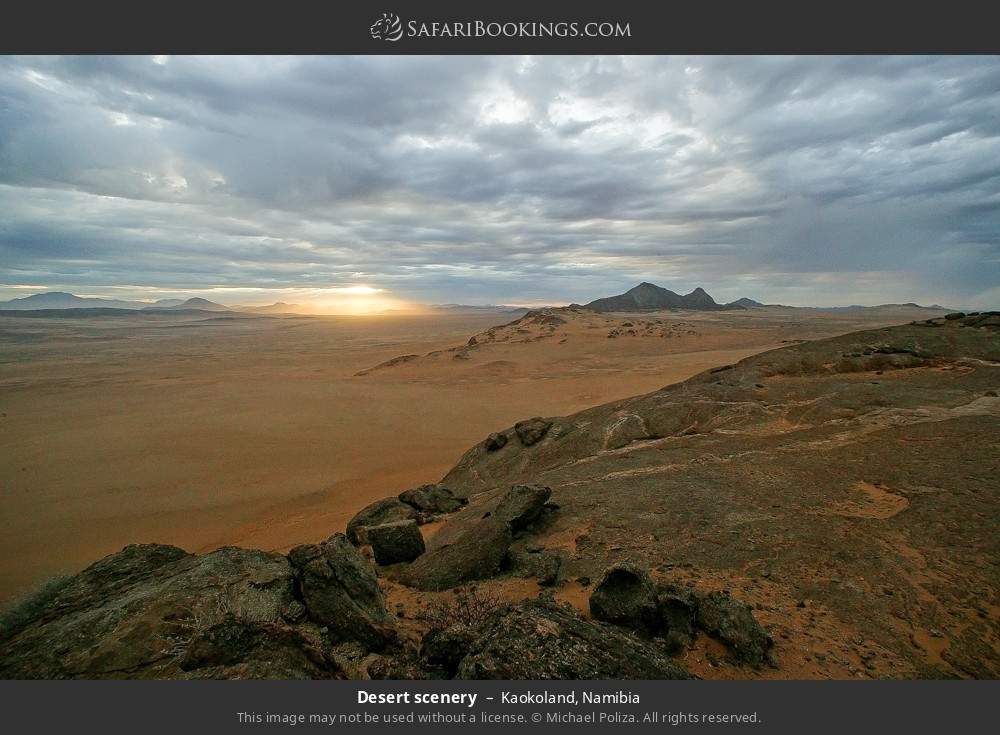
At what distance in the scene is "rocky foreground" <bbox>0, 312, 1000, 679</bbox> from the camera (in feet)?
12.1

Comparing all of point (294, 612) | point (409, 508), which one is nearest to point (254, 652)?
point (294, 612)

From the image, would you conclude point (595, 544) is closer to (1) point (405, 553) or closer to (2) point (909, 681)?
(1) point (405, 553)

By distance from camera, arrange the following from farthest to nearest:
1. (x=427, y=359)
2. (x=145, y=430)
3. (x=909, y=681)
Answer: (x=427, y=359), (x=145, y=430), (x=909, y=681)

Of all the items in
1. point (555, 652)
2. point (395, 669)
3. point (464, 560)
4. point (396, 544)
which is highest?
point (555, 652)

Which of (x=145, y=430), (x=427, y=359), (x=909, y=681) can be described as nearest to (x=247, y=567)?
(x=909, y=681)

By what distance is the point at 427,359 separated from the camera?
43969 millimetres

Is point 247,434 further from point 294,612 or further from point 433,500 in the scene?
point 294,612

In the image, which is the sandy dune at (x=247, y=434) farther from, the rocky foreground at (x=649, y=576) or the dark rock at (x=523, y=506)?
the rocky foreground at (x=649, y=576)

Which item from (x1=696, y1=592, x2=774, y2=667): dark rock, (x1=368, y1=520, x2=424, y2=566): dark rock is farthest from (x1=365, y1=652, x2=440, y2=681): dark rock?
(x1=368, y1=520, x2=424, y2=566): dark rock

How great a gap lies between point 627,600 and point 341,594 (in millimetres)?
2813

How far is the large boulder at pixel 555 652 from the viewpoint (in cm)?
339

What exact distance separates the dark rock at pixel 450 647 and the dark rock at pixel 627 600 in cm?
140

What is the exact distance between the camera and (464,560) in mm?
6340

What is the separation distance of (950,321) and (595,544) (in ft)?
47.9
